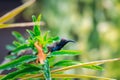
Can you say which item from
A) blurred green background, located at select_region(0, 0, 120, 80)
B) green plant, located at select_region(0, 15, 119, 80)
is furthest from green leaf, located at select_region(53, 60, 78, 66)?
blurred green background, located at select_region(0, 0, 120, 80)

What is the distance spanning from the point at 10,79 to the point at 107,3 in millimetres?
2111

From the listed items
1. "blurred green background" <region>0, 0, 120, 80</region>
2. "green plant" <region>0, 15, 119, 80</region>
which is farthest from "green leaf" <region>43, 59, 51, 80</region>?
"blurred green background" <region>0, 0, 120, 80</region>

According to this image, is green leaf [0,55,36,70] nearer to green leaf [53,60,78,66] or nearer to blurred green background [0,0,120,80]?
green leaf [53,60,78,66]

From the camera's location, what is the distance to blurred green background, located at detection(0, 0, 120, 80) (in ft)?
8.79

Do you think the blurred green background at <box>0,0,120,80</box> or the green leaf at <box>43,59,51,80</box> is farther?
the blurred green background at <box>0,0,120,80</box>

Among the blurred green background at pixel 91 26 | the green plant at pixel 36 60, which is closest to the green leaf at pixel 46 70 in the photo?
the green plant at pixel 36 60

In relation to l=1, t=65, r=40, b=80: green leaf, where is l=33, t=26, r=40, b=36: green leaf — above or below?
above

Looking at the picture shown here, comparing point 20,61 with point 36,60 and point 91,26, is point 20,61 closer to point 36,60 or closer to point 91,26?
point 36,60

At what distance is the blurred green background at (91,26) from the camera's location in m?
2.68

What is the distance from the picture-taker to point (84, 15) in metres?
2.76

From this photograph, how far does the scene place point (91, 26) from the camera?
105 inches

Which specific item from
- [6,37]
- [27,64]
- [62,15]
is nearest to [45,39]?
[27,64]

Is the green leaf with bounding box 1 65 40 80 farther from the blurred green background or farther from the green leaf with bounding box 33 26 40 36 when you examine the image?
→ the blurred green background

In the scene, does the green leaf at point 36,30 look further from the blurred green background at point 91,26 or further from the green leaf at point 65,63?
the blurred green background at point 91,26
